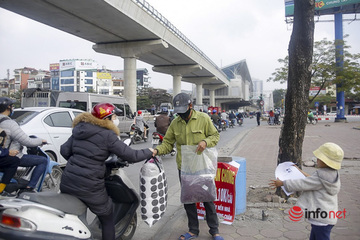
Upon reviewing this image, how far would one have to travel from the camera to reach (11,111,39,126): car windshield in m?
6.15

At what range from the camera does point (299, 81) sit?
4.34 metres

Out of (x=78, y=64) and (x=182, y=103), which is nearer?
(x=182, y=103)

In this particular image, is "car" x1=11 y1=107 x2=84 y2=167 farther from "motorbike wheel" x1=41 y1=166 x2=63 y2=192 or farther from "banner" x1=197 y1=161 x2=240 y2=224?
"banner" x1=197 y1=161 x2=240 y2=224

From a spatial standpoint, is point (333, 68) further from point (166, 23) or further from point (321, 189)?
point (321, 189)

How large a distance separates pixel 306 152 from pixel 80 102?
10190 millimetres

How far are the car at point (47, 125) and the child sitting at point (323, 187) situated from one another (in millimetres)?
5247

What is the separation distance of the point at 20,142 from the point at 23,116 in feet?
8.13

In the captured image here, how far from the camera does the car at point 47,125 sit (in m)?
6.18

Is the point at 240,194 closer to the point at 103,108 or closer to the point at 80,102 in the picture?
the point at 103,108

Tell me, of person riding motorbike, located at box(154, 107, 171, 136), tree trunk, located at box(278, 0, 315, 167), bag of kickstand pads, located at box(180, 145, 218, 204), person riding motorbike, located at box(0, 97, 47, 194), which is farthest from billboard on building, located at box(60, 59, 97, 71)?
bag of kickstand pads, located at box(180, 145, 218, 204)

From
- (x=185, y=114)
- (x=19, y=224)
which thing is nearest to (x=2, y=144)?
(x=19, y=224)

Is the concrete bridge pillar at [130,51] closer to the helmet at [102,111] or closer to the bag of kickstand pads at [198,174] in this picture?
the bag of kickstand pads at [198,174]

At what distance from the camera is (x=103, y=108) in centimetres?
267

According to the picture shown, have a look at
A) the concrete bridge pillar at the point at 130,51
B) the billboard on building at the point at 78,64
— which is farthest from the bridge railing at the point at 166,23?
the billboard on building at the point at 78,64
